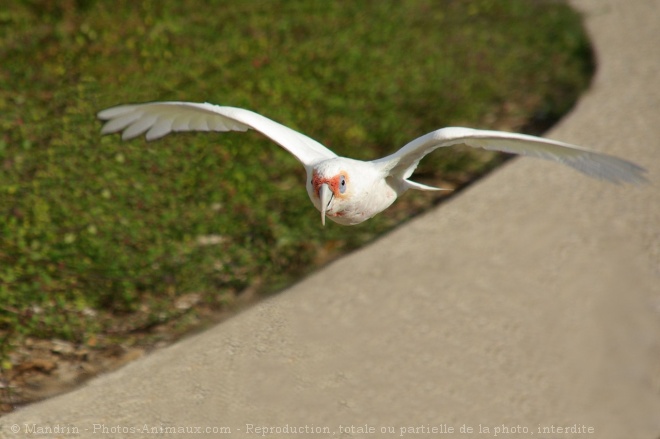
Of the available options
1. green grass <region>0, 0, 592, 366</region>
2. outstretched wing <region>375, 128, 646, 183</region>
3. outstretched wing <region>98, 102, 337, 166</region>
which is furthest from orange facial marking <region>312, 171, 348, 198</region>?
green grass <region>0, 0, 592, 366</region>

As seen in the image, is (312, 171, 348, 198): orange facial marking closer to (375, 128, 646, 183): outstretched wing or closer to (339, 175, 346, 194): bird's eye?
(339, 175, 346, 194): bird's eye

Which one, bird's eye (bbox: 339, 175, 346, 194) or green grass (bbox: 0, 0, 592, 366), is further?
green grass (bbox: 0, 0, 592, 366)

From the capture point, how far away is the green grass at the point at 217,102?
18.8ft

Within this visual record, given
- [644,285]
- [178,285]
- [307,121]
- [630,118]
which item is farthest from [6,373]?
[630,118]

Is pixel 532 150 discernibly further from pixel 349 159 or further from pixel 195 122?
pixel 195 122

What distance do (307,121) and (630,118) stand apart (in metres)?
2.55

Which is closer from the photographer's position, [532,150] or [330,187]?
[330,187]

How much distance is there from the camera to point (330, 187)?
3957mm

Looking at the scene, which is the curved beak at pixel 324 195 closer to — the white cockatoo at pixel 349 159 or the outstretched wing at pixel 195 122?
the white cockatoo at pixel 349 159

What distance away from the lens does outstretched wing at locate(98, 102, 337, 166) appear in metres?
4.57

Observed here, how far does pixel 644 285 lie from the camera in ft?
18.0

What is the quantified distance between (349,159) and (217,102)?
10.6 feet

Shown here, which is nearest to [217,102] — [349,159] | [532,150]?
[349,159]

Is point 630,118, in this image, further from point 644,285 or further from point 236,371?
point 236,371
